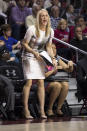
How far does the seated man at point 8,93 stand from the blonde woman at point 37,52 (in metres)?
0.47

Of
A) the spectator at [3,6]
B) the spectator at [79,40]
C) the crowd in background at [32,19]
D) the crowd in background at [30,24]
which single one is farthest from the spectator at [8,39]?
the spectator at [3,6]

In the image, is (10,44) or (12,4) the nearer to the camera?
(10,44)

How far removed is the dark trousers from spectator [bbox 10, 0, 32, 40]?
515 cm

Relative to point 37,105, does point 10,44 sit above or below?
above

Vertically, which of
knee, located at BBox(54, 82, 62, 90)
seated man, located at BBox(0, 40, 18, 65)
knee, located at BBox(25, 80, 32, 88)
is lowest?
knee, located at BBox(54, 82, 62, 90)

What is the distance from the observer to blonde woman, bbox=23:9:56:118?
1367 centimetres

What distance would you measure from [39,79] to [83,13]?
955 cm

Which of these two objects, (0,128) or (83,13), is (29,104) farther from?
(83,13)

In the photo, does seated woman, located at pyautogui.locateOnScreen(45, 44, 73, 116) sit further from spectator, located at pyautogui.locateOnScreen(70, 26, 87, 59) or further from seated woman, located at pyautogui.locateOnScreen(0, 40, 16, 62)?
spectator, located at pyautogui.locateOnScreen(70, 26, 87, 59)

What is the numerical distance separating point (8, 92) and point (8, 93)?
0.07 ft

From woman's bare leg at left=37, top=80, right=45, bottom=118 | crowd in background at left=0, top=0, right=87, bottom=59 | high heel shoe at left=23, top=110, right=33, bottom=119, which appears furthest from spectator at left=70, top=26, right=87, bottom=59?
high heel shoe at left=23, top=110, right=33, bottom=119

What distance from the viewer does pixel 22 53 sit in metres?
14.0

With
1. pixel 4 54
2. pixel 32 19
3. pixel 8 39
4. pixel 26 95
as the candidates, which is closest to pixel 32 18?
pixel 32 19

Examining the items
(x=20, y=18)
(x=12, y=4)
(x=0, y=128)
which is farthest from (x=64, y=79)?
(x=12, y=4)
